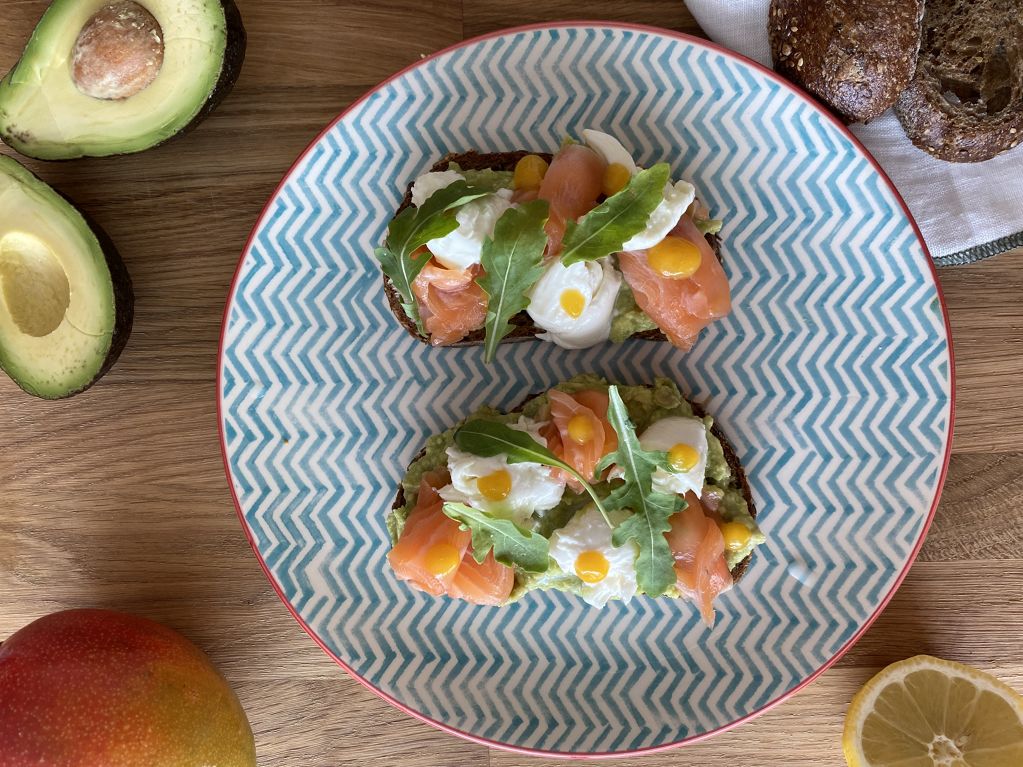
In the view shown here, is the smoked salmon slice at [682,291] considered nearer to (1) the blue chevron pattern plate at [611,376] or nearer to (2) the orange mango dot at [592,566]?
(1) the blue chevron pattern plate at [611,376]

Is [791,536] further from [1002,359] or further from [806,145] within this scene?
[806,145]

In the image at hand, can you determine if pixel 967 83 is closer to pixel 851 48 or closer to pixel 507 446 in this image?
pixel 851 48

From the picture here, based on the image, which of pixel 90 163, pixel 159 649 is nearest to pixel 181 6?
pixel 90 163

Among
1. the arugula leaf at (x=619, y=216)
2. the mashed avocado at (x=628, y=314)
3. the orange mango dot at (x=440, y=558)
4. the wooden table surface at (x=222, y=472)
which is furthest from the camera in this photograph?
the wooden table surface at (x=222, y=472)

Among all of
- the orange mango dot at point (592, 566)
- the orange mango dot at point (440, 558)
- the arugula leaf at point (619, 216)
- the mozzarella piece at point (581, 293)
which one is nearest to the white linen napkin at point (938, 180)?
the arugula leaf at point (619, 216)

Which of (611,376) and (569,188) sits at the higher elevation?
(569,188)

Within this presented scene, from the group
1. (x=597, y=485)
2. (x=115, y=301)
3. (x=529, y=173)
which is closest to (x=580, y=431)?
(x=597, y=485)
